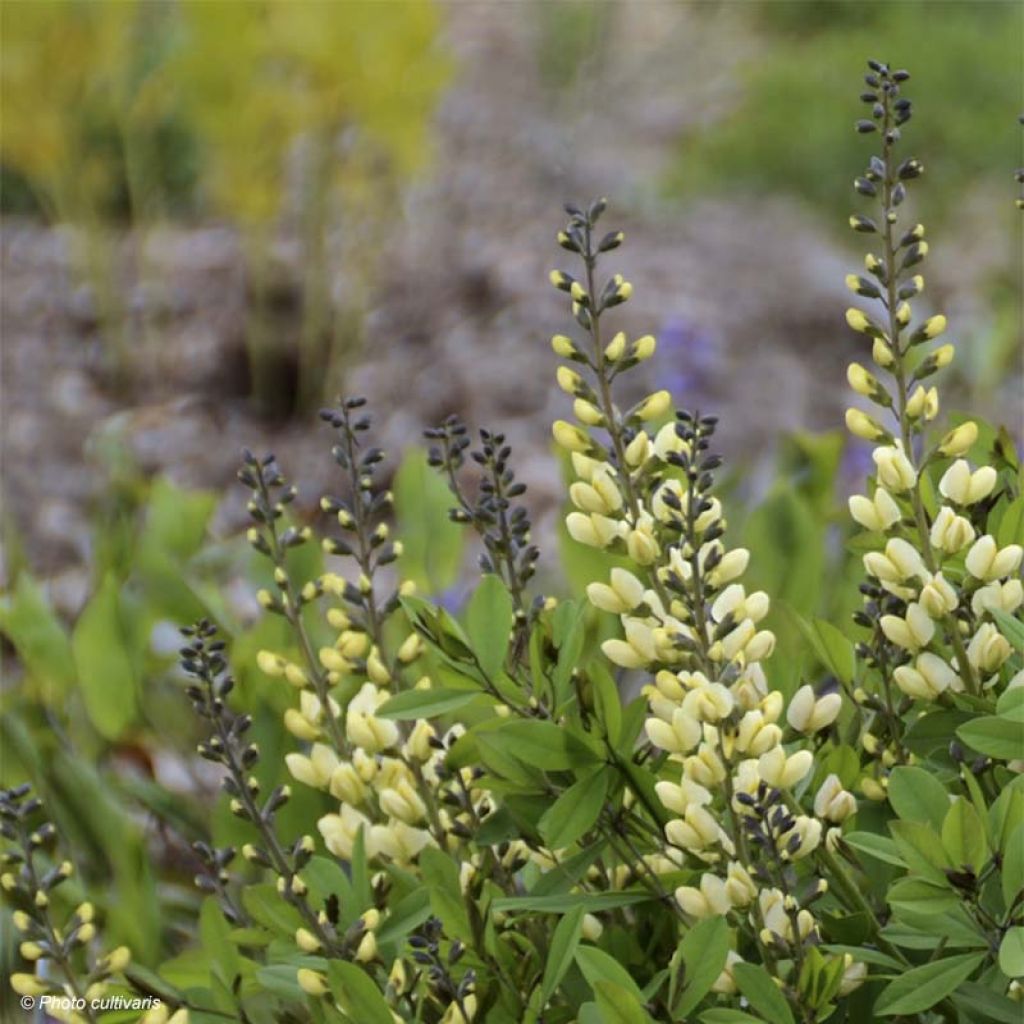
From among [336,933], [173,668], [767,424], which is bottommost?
[767,424]

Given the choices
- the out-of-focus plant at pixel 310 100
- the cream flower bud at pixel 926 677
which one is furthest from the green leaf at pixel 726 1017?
the out-of-focus plant at pixel 310 100

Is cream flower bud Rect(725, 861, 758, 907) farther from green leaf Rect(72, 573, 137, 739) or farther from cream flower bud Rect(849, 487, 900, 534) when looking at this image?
green leaf Rect(72, 573, 137, 739)

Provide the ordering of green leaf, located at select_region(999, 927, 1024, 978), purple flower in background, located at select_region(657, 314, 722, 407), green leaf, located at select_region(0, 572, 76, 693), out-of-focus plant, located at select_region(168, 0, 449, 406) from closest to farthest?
green leaf, located at select_region(999, 927, 1024, 978) → green leaf, located at select_region(0, 572, 76, 693) → purple flower in background, located at select_region(657, 314, 722, 407) → out-of-focus plant, located at select_region(168, 0, 449, 406)

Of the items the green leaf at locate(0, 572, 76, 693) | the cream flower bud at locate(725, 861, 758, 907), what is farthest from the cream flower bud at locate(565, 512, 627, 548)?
the green leaf at locate(0, 572, 76, 693)

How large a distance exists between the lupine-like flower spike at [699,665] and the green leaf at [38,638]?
1.00m

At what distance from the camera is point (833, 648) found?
3.72 feet

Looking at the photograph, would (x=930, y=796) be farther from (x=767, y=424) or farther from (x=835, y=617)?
(x=767, y=424)

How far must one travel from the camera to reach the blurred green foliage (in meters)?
5.98

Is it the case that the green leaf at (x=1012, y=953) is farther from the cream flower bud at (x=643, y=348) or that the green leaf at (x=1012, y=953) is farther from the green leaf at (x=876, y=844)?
the cream flower bud at (x=643, y=348)

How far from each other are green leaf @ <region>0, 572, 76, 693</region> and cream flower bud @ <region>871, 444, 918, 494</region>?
3.83ft

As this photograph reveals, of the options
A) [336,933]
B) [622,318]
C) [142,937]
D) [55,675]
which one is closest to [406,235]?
[622,318]

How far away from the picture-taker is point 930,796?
964mm

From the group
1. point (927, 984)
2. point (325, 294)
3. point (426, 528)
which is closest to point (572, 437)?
point (927, 984)

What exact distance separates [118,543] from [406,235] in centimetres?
341
